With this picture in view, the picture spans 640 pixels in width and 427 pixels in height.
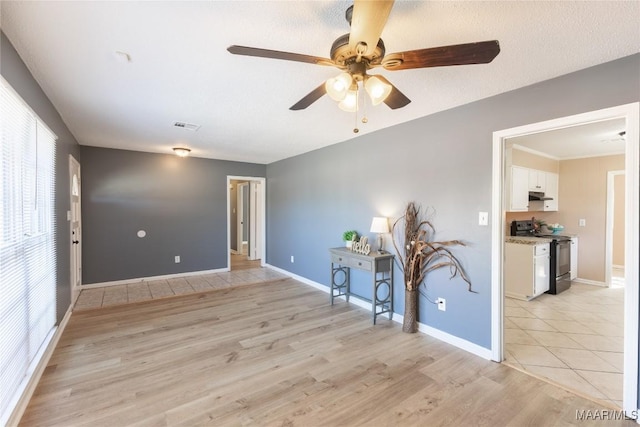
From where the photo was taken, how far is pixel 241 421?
182 centimetres

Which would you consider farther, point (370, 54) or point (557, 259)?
point (557, 259)

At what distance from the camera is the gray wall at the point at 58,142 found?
5.68ft

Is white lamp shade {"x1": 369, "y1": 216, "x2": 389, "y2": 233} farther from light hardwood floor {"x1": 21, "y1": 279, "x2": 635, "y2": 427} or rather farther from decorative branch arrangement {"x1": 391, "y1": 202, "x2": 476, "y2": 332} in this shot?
light hardwood floor {"x1": 21, "y1": 279, "x2": 635, "y2": 427}

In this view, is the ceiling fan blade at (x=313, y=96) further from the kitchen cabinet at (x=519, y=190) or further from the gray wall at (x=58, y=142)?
the kitchen cabinet at (x=519, y=190)

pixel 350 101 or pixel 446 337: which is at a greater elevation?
pixel 350 101

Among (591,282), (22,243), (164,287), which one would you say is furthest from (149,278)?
(591,282)

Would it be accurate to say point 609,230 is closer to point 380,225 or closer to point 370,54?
A: point 380,225

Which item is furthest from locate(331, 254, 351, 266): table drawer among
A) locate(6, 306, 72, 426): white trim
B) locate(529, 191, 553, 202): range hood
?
locate(529, 191, 553, 202): range hood

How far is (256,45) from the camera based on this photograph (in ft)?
5.80

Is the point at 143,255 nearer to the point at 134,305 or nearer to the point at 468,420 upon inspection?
the point at 134,305

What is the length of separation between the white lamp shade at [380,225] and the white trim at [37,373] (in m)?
3.29

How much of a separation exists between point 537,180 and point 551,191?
2.19 ft

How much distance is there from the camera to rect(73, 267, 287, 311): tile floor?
160 inches

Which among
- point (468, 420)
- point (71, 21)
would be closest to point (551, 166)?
point (468, 420)
